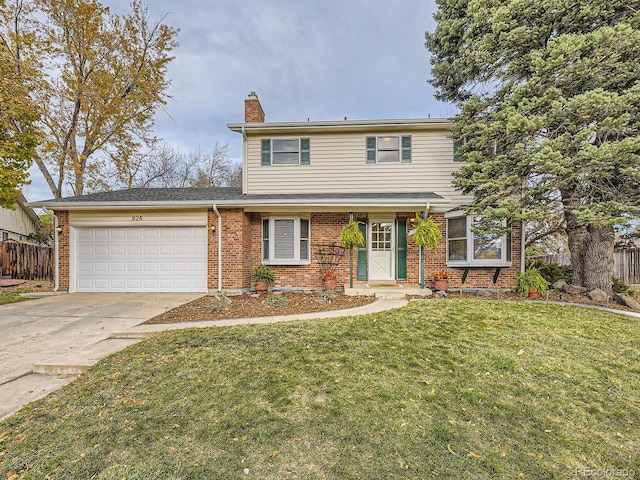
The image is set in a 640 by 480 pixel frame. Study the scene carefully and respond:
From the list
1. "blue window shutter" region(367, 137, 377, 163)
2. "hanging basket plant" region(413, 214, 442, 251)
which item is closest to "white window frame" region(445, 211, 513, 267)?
"hanging basket plant" region(413, 214, 442, 251)

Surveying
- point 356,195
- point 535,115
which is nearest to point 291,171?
point 356,195

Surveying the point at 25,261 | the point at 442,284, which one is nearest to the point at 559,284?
the point at 442,284

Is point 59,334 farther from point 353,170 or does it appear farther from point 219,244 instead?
point 353,170

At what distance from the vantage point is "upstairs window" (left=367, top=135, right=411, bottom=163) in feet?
31.3

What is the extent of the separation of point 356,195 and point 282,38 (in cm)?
1062

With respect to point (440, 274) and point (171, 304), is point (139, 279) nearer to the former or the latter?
point (171, 304)

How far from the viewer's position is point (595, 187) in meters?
7.03

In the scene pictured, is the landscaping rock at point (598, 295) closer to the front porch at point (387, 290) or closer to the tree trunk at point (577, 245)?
the tree trunk at point (577, 245)

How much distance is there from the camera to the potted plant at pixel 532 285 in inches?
297

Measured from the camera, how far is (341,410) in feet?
8.89

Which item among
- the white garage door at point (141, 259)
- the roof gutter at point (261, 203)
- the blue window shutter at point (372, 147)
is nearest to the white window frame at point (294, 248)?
the roof gutter at point (261, 203)

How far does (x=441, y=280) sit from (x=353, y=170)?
4533mm

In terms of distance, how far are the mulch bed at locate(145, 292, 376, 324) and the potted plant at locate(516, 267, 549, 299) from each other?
4.23 meters

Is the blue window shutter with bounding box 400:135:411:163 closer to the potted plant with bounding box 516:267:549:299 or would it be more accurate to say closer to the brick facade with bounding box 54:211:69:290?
the potted plant with bounding box 516:267:549:299
